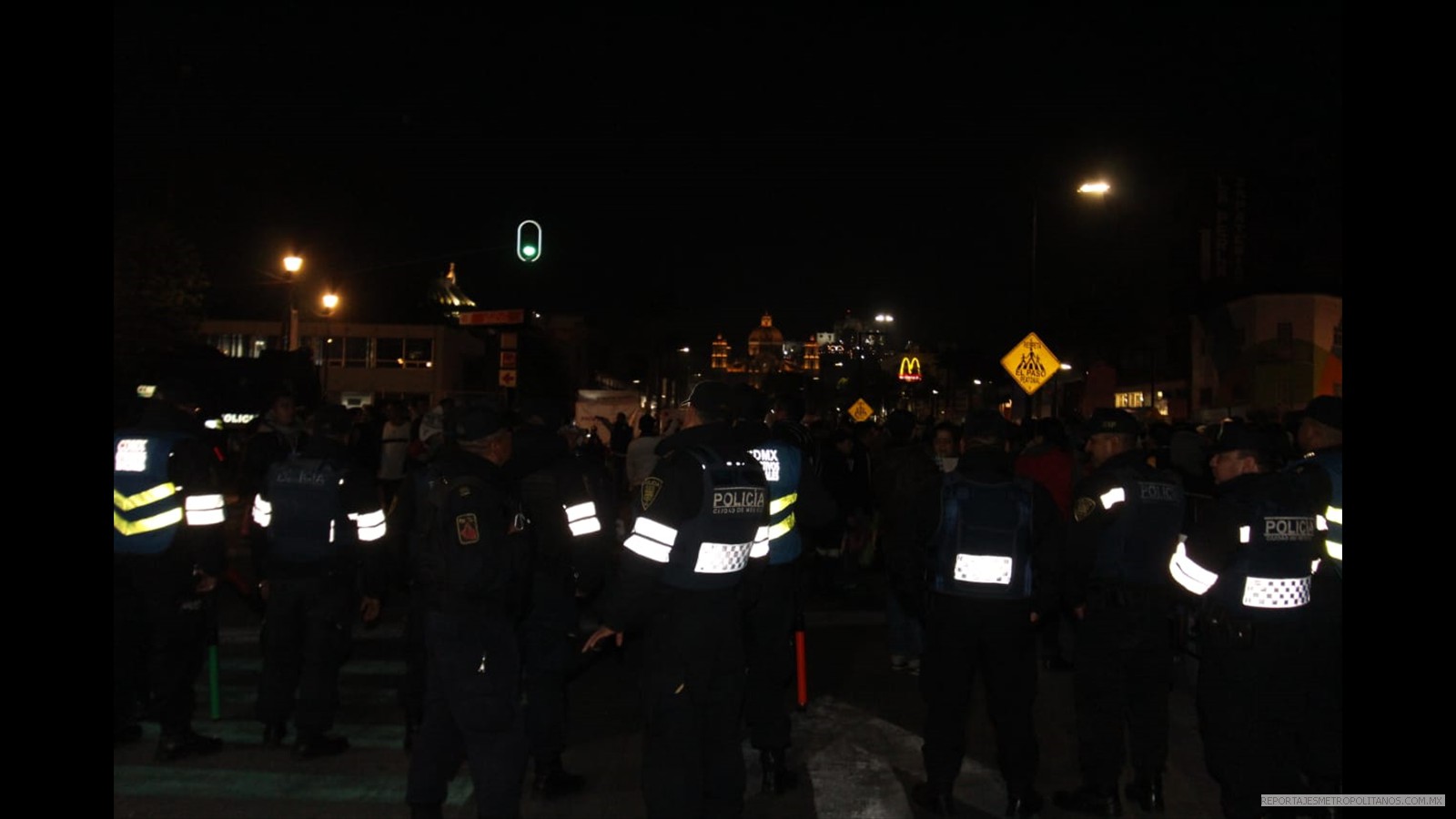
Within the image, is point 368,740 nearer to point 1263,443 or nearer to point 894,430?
point 1263,443

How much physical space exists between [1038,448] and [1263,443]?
15.1 ft

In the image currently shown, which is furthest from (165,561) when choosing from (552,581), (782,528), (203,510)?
(782,528)

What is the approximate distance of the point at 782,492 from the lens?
22.7ft

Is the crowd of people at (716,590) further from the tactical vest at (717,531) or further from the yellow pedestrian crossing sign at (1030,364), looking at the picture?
the yellow pedestrian crossing sign at (1030,364)

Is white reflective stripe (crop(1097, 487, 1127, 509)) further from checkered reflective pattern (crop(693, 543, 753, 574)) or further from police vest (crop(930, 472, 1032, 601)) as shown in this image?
checkered reflective pattern (crop(693, 543, 753, 574))

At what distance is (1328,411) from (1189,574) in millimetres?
1269

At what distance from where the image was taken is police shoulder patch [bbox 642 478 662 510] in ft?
16.8

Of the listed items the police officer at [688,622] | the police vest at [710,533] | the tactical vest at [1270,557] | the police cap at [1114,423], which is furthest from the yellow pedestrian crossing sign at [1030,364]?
the police officer at [688,622]

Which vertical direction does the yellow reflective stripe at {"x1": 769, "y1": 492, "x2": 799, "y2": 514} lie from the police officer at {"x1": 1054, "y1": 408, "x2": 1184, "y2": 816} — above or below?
above

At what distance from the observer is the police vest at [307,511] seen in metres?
6.97

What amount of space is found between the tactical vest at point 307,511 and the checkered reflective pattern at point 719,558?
9.40ft

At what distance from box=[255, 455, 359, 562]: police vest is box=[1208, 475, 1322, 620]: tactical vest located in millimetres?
4916

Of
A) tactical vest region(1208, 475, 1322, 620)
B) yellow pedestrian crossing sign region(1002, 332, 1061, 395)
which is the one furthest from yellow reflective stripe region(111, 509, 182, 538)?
yellow pedestrian crossing sign region(1002, 332, 1061, 395)

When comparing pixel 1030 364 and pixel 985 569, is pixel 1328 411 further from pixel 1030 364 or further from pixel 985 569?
pixel 1030 364
